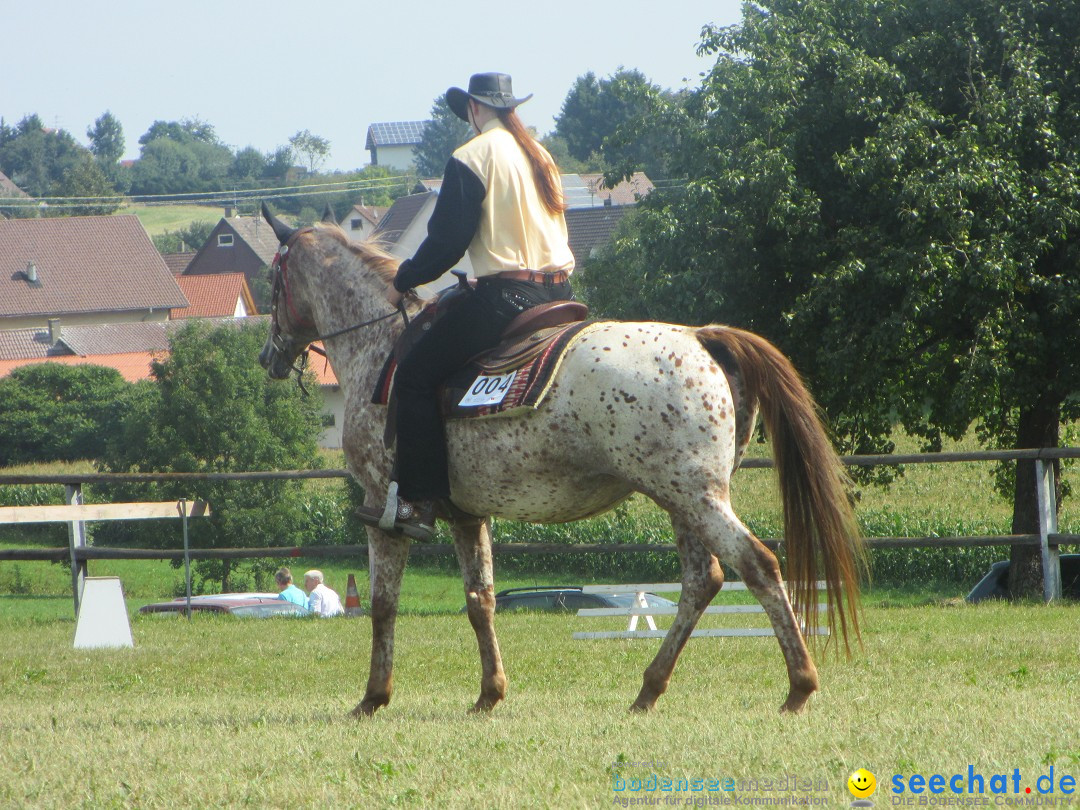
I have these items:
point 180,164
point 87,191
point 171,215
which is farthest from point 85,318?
point 180,164

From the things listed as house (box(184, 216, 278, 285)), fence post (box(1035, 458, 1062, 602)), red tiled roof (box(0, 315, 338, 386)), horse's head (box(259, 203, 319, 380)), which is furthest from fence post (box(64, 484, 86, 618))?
house (box(184, 216, 278, 285))

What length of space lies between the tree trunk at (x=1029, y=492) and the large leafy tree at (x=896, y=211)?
0.09ft

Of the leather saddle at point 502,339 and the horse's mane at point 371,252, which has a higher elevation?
the horse's mane at point 371,252

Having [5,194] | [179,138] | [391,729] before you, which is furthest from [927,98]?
[179,138]

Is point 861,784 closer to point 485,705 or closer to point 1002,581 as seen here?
point 485,705

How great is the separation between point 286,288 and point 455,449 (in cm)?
180

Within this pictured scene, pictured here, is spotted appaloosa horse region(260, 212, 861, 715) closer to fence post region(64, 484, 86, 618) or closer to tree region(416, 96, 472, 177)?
fence post region(64, 484, 86, 618)

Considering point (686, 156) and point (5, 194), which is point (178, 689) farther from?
point (5, 194)

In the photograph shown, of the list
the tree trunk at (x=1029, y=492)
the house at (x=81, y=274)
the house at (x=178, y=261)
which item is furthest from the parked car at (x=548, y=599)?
the house at (x=178, y=261)

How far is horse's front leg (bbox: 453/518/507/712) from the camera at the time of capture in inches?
231

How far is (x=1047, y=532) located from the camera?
12320 millimetres

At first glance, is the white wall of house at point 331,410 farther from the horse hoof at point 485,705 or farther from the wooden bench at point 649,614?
the horse hoof at point 485,705

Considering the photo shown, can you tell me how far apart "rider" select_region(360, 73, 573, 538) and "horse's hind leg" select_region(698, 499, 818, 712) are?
1.28 meters

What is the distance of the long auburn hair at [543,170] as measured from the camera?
558cm
